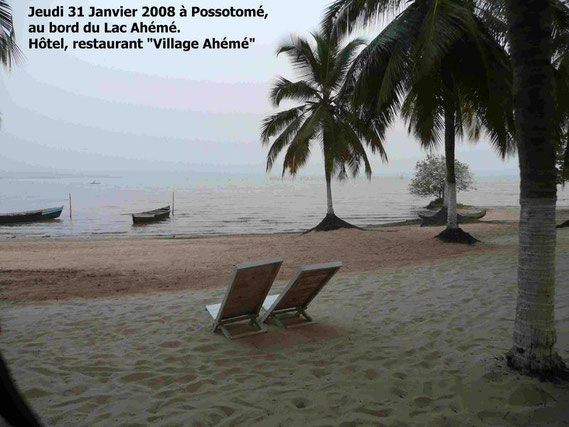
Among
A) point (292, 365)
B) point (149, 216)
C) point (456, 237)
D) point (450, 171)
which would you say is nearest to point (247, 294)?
point (292, 365)

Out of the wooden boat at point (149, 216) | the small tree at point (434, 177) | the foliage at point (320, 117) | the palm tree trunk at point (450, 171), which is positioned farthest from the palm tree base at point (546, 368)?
the small tree at point (434, 177)

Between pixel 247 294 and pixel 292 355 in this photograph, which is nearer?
pixel 292 355

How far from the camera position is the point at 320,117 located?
17.2 meters

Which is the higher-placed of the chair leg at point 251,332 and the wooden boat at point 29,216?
the chair leg at point 251,332

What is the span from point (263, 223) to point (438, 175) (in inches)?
662

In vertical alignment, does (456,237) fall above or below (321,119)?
below

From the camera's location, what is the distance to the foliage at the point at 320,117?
17.4 metres

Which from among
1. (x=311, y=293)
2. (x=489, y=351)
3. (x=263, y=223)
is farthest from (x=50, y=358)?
(x=263, y=223)

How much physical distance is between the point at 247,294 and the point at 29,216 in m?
29.2

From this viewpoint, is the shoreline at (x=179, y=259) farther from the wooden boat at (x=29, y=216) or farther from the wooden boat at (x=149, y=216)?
the wooden boat at (x=29, y=216)

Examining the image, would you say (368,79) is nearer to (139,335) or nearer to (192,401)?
(139,335)

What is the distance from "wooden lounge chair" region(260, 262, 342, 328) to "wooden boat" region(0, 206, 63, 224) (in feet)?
92.3

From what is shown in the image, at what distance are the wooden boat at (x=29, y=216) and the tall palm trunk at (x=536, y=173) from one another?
30.9 meters

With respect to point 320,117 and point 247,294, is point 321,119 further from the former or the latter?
point 247,294
